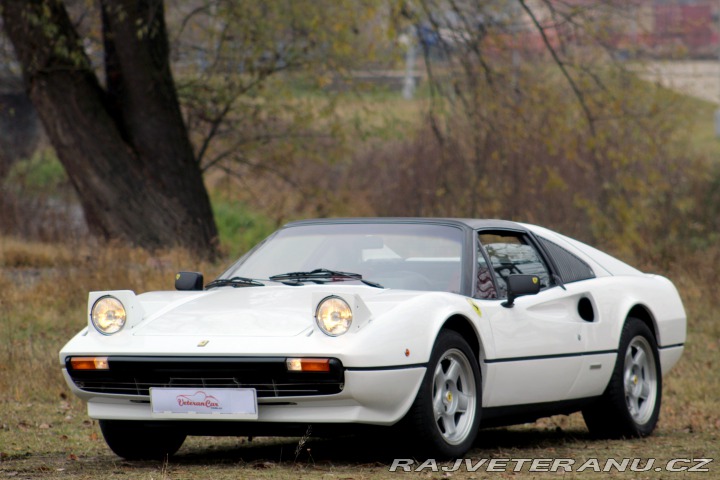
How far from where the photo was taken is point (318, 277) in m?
6.73

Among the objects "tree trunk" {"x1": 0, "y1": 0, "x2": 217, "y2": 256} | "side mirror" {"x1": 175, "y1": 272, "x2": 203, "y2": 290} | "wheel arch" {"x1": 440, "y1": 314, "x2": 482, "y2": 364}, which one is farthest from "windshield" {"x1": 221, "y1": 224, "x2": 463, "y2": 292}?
"tree trunk" {"x1": 0, "y1": 0, "x2": 217, "y2": 256}

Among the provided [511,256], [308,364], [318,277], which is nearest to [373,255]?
[318,277]

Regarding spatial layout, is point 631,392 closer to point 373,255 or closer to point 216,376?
point 373,255

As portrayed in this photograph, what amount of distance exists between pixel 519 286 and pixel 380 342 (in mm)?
1280

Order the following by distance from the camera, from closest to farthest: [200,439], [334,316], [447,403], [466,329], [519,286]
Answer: [334,316] → [447,403] → [466,329] → [519,286] → [200,439]

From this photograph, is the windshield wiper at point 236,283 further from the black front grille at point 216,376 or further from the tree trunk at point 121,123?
the tree trunk at point 121,123

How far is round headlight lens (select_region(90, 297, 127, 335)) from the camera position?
6184 mm

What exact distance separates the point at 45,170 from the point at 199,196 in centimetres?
1593

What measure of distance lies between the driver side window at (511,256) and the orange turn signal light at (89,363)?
7.59ft

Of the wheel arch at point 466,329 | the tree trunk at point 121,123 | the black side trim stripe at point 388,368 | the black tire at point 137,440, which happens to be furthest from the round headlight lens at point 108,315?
the tree trunk at point 121,123

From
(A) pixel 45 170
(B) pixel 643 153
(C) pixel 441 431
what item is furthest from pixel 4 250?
(A) pixel 45 170

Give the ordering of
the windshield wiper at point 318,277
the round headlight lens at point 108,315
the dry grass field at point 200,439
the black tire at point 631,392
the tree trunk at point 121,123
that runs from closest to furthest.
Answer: the dry grass field at point 200,439 < the round headlight lens at point 108,315 < the windshield wiper at point 318,277 < the black tire at point 631,392 < the tree trunk at point 121,123

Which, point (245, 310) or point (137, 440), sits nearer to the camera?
point (245, 310)

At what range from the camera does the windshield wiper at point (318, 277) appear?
21.9 ft
